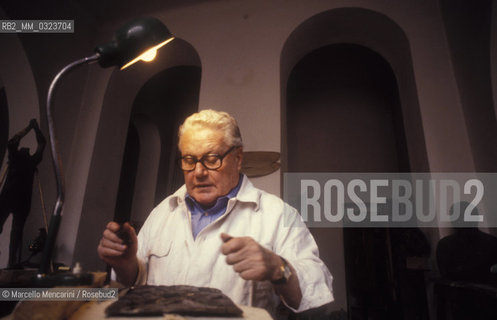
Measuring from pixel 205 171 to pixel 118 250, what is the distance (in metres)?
0.54

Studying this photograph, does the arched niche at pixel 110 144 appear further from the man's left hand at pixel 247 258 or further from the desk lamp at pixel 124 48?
the man's left hand at pixel 247 258

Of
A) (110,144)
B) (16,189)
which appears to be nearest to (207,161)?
(16,189)

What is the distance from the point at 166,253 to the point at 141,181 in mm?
4873

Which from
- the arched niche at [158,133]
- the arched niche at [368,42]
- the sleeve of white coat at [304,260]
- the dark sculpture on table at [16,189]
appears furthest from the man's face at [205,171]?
the arched niche at [158,133]

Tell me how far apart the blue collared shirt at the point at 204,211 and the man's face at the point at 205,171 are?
26 millimetres

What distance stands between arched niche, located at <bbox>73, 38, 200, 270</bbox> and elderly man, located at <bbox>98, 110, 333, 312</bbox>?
2097 mm

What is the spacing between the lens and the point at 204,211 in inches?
57.8

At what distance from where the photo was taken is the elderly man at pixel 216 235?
1074mm

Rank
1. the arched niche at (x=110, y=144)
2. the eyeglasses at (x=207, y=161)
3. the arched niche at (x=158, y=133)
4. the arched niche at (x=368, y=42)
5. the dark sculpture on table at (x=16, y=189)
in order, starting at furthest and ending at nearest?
the arched niche at (x=158, y=133)
the arched niche at (x=110, y=144)
the arched niche at (x=368, y=42)
the dark sculpture on table at (x=16, y=189)
the eyeglasses at (x=207, y=161)

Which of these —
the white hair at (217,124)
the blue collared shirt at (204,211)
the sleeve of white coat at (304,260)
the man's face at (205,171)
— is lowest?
the sleeve of white coat at (304,260)

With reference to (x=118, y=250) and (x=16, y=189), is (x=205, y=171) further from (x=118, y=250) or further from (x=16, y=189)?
(x=16, y=189)

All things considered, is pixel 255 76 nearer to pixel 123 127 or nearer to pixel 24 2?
pixel 123 127

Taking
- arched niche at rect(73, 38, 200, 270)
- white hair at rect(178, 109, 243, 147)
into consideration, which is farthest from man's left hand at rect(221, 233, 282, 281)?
arched niche at rect(73, 38, 200, 270)

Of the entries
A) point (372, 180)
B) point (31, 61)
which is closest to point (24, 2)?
point (31, 61)
